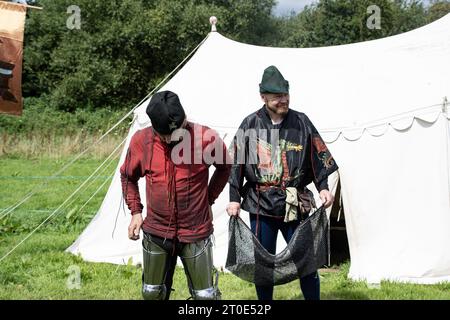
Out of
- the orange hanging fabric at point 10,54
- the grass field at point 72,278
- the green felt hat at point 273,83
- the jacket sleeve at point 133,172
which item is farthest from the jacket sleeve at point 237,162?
the orange hanging fabric at point 10,54

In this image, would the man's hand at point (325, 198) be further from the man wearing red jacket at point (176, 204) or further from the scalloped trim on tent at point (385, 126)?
the scalloped trim on tent at point (385, 126)

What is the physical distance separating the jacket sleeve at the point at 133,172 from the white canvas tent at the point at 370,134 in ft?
7.52

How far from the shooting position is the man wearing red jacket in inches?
119

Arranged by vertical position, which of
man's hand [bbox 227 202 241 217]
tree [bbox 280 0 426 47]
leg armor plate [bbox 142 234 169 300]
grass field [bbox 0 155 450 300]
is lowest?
grass field [bbox 0 155 450 300]

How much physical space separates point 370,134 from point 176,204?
8.52 feet

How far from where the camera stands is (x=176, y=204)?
9.97ft

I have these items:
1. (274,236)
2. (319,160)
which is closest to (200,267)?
(274,236)

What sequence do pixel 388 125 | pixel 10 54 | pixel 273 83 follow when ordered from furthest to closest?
pixel 10 54 < pixel 388 125 < pixel 273 83

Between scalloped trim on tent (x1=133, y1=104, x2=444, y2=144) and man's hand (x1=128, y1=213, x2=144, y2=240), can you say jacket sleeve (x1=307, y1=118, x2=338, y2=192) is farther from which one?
scalloped trim on tent (x1=133, y1=104, x2=444, y2=144)

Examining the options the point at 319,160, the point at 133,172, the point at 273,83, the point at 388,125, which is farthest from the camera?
the point at 388,125

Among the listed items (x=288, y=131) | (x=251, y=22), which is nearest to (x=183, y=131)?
(x=288, y=131)

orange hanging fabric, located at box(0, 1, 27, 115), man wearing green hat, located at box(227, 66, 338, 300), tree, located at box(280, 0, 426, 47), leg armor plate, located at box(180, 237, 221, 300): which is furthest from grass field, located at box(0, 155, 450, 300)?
tree, located at box(280, 0, 426, 47)

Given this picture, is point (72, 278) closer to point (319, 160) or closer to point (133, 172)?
point (133, 172)

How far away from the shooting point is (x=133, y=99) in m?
23.0
